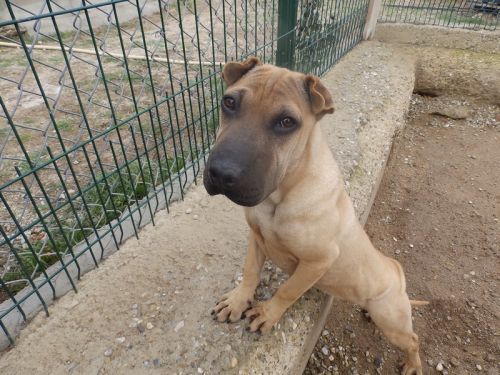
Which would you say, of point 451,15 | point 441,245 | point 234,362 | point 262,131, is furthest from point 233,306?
Result: point 451,15

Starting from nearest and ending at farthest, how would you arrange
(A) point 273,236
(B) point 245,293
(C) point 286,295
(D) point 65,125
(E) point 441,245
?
(A) point 273,236, (C) point 286,295, (B) point 245,293, (E) point 441,245, (D) point 65,125

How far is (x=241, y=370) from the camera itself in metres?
2.35

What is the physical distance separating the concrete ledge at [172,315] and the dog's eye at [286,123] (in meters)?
1.44

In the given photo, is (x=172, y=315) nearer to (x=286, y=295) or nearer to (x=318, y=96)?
(x=286, y=295)

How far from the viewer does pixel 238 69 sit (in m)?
2.24

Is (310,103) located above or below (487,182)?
above

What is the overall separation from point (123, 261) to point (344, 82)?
186 inches

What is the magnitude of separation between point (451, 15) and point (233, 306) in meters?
8.60

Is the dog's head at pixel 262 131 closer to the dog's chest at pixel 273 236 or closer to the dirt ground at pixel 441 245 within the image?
the dog's chest at pixel 273 236

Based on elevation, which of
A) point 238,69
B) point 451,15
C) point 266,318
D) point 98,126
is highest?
point 238,69

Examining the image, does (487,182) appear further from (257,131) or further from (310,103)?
(257,131)

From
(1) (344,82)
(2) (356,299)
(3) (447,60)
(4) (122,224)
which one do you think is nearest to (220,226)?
(4) (122,224)

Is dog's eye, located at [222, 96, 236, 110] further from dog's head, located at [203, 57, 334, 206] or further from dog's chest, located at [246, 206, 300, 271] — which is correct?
dog's chest, located at [246, 206, 300, 271]

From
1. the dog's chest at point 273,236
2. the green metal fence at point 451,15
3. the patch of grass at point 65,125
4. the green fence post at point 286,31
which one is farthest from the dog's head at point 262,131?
the green metal fence at point 451,15
